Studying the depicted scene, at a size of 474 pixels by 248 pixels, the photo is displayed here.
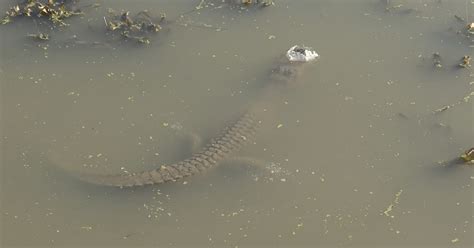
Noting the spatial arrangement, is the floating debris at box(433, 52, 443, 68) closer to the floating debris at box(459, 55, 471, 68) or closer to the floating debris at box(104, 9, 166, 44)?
the floating debris at box(459, 55, 471, 68)

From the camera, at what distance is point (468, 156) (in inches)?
231

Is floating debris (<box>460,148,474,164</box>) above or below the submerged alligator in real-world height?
below

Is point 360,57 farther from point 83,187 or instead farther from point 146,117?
point 83,187

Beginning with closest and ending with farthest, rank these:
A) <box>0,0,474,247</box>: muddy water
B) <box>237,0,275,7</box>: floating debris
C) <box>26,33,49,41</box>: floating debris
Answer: <box>0,0,474,247</box>: muddy water < <box>26,33,49,41</box>: floating debris < <box>237,0,275,7</box>: floating debris

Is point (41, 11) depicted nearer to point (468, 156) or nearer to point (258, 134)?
point (258, 134)

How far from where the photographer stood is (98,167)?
583 centimetres

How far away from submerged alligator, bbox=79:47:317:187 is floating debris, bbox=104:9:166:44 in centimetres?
166

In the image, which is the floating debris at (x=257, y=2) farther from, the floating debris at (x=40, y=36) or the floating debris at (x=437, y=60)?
the floating debris at (x=40, y=36)

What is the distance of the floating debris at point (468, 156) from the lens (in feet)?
19.2

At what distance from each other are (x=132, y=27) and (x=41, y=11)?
116 cm

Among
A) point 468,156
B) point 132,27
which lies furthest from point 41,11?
point 468,156

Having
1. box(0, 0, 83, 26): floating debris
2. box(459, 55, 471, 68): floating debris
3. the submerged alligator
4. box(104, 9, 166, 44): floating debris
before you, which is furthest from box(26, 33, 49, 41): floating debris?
box(459, 55, 471, 68): floating debris

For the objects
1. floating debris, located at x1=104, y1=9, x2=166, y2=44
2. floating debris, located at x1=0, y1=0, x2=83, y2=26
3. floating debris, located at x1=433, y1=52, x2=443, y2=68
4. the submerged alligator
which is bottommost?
the submerged alligator

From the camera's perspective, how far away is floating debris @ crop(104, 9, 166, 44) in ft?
23.3
